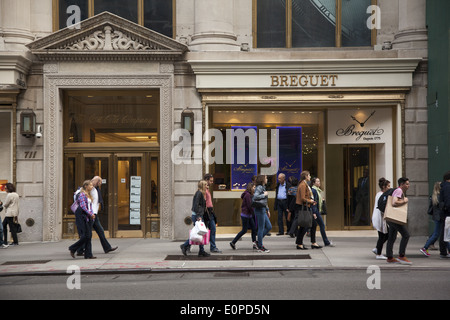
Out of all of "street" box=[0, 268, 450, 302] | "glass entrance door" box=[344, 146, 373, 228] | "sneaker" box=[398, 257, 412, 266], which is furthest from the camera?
"glass entrance door" box=[344, 146, 373, 228]

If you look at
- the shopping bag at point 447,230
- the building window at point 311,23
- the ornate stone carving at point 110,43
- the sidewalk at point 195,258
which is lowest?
the sidewalk at point 195,258

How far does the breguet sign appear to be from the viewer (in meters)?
18.6

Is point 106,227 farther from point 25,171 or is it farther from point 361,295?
point 361,295

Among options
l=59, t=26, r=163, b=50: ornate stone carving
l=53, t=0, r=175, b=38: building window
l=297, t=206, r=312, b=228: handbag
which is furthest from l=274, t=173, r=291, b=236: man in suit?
l=53, t=0, r=175, b=38: building window

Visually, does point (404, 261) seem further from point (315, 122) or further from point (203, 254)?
point (315, 122)

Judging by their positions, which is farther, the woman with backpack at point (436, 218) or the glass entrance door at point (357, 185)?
the glass entrance door at point (357, 185)

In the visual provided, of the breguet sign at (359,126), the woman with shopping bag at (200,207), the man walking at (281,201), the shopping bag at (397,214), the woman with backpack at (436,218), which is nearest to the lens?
the shopping bag at (397,214)

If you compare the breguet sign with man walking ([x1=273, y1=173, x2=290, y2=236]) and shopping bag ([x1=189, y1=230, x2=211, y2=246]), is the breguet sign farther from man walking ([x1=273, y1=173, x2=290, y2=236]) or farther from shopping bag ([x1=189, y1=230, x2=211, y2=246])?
shopping bag ([x1=189, y1=230, x2=211, y2=246])

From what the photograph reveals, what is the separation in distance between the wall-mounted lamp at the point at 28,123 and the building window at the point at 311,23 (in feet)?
22.4

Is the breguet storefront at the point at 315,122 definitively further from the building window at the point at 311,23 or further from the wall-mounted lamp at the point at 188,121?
the building window at the point at 311,23

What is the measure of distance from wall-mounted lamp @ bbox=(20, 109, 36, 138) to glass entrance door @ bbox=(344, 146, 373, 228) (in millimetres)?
9218

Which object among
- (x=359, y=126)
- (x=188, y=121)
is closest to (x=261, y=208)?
(x=188, y=121)

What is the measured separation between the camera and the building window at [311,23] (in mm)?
18625

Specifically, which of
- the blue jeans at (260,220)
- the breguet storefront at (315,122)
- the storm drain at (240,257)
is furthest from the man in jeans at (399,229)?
the breguet storefront at (315,122)
